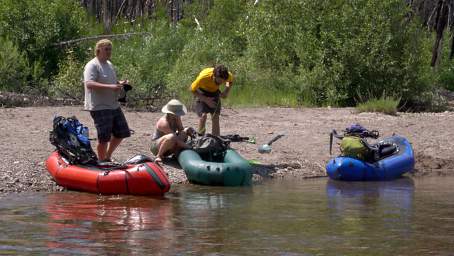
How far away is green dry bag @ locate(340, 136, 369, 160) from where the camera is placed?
14594mm

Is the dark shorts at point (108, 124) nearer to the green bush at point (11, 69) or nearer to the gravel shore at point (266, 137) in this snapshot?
the gravel shore at point (266, 137)

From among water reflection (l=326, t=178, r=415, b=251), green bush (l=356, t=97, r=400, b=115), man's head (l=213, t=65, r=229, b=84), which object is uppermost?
man's head (l=213, t=65, r=229, b=84)

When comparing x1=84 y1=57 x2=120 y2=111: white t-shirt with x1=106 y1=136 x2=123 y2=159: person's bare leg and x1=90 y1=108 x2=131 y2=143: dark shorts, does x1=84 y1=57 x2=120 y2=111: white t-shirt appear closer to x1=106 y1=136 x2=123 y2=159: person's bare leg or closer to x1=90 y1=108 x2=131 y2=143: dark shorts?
x1=90 y1=108 x2=131 y2=143: dark shorts

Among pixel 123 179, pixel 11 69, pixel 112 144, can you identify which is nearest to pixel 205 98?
pixel 112 144

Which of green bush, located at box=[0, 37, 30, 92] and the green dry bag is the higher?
green bush, located at box=[0, 37, 30, 92]

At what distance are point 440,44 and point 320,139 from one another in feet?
48.1

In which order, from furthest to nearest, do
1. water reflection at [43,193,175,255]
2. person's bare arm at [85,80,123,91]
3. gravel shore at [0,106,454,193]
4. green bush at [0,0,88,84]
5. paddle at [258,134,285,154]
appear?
green bush at [0,0,88,84]
paddle at [258,134,285,154]
gravel shore at [0,106,454,193]
person's bare arm at [85,80,123,91]
water reflection at [43,193,175,255]

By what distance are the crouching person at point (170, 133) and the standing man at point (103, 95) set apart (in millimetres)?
1043

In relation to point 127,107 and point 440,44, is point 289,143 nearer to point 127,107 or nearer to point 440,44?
point 127,107

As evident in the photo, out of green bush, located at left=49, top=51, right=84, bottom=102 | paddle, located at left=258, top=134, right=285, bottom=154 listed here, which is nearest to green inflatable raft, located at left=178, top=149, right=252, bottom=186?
paddle, located at left=258, top=134, right=285, bottom=154

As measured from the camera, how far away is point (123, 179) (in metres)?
11.8

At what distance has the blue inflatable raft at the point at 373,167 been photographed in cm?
1443

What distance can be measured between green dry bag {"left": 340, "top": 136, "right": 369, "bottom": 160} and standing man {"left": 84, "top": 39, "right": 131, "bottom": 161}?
3575 millimetres

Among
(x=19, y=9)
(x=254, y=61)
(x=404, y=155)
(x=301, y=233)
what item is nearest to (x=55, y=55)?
(x=19, y=9)
